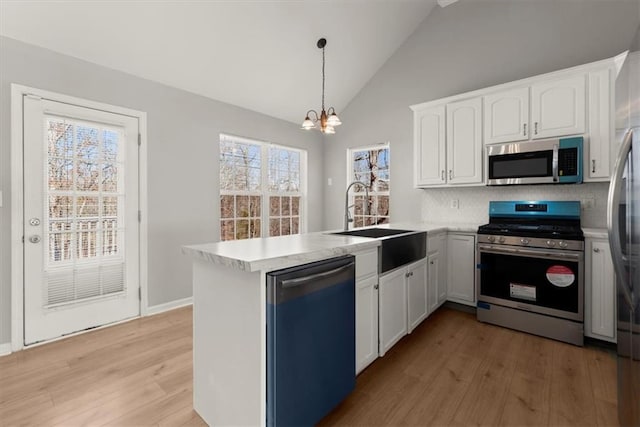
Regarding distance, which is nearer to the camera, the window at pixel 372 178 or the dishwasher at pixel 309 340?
the dishwasher at pixel 309 340

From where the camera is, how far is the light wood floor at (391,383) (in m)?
1.68

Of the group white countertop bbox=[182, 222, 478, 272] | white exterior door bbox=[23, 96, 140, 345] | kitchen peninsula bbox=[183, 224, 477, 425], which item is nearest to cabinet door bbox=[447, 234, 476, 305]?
white countertop bbox=[182, 222, 478, 272]

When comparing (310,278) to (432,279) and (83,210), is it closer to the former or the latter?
(432,279)

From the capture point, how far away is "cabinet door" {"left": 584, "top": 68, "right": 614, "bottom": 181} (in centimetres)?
256

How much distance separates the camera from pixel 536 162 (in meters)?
2.87

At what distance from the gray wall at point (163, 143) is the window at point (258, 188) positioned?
0.19 m

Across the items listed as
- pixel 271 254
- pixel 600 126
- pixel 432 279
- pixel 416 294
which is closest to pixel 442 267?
pixel 432 279

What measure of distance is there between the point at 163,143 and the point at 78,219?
111 cm

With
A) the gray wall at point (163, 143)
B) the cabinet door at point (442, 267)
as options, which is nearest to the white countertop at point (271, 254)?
the cabinet door at point (442, 267)

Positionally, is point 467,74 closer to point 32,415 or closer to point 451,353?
point 451,353

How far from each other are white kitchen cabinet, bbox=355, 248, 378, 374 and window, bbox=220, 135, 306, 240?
251cm

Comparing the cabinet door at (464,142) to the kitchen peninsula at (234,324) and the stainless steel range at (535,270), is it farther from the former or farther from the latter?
the kitchen peninsula at (234,324)

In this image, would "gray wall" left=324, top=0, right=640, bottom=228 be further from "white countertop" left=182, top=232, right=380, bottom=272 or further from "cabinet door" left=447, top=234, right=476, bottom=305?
"white countertop" left=182, top=232, right=380, bottom=272

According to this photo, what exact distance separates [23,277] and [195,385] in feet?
6.41
